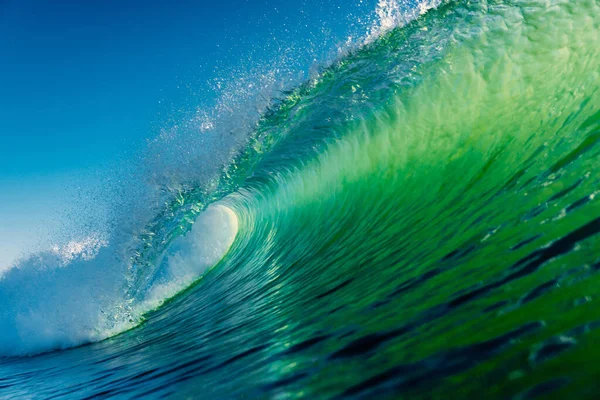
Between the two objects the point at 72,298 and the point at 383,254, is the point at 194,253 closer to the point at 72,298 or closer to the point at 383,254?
the point at 72,298

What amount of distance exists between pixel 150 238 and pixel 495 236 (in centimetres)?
792

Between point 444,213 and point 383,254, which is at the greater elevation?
point 444,213

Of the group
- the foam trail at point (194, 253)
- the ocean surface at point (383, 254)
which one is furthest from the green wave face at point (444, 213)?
the foam trail at point (194, 253)

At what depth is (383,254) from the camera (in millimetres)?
4184

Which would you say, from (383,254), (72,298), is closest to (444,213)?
(383,254)

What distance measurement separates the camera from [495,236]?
295cm

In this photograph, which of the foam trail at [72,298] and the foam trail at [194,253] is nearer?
the foam trail at [72,298]

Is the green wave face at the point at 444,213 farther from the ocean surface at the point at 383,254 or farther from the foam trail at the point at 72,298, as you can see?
the foam trail at the point at 72,298

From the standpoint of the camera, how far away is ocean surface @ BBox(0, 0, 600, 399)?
1730 mm

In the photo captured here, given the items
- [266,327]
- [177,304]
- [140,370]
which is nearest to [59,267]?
[177,304]

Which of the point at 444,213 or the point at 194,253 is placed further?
the point at 194,253

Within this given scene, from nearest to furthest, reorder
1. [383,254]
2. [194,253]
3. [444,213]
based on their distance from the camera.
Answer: [383,254] → [444,213] → [194,253]

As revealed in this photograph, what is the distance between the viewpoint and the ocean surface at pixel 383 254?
173 cm

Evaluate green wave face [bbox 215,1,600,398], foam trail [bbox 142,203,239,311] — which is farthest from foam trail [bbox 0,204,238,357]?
green wave face [bbox 215,1,600,398]
